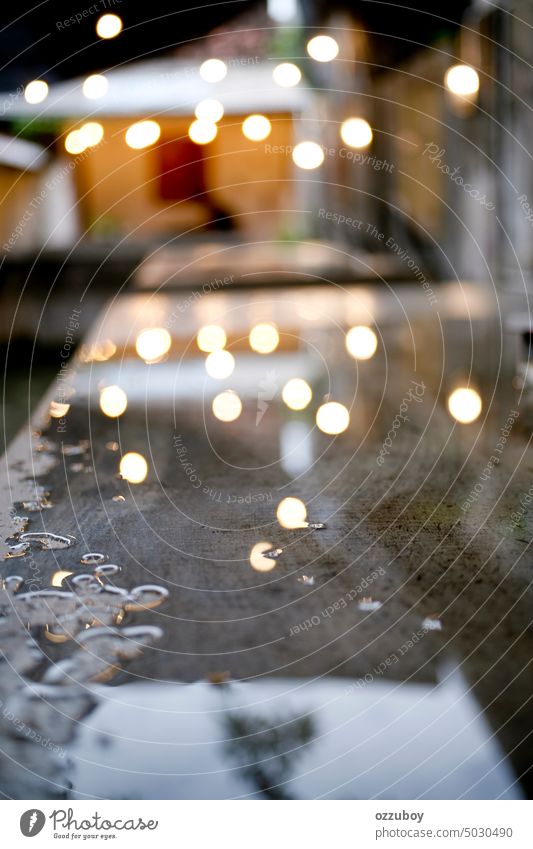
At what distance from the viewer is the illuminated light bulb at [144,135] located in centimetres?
692

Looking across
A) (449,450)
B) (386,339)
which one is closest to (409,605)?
(449,450)

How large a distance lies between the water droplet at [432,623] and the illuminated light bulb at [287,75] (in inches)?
228

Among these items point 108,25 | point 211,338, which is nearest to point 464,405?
point 211,338

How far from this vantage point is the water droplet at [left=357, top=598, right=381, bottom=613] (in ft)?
1.98

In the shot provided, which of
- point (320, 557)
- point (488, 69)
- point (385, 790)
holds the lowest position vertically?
point (385, 790)

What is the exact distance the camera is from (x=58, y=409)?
1.31 metres

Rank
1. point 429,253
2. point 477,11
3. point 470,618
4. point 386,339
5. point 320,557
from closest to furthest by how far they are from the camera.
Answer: point 470,618 → point 320,557 → point 386,339 → point 477,11 → point 429,253

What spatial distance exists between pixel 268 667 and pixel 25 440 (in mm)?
678

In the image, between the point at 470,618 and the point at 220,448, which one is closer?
the point at 470,618

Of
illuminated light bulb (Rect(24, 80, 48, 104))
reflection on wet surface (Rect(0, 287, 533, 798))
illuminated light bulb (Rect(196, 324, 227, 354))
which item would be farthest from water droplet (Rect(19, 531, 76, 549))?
illuminated light bulb (Rect(24, 80, 48, 104))

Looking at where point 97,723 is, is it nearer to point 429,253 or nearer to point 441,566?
point 441,566

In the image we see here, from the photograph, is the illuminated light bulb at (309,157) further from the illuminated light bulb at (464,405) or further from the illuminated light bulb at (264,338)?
the illuminated light bulb at (464,405)

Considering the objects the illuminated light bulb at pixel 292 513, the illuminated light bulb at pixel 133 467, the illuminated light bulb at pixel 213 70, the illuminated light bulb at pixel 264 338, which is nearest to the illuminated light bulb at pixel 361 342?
the illuminated light bulb at pixel 264 338

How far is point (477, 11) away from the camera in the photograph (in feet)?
8.77
